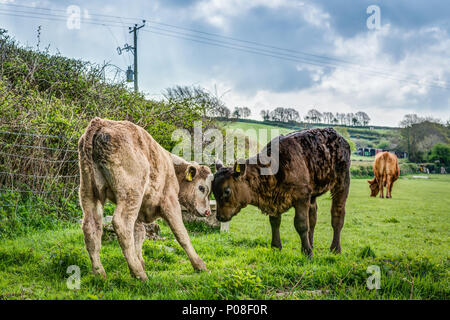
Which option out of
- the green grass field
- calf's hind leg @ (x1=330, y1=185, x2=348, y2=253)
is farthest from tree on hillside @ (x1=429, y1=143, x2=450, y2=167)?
calf's hind leg @ (x1=330, y1=185, x2=348, y2=253)

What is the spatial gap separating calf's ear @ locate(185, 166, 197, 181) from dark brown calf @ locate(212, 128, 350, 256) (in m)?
0.38

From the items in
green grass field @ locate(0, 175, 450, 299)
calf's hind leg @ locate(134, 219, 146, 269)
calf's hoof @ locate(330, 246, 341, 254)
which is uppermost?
calf's hind leg @ locate(134, 219, 146, 269)

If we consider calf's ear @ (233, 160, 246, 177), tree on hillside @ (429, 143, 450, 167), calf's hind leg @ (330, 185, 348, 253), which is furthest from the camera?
tree on hillside @ (429, 143, 450, 167)

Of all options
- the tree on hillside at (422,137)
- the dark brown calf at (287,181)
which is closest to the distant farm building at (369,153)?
the tree on hillside at (422,137)

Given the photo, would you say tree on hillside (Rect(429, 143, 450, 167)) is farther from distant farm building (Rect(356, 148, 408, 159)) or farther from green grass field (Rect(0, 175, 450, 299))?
green grass field (Rect(0, 175, 450, 299))

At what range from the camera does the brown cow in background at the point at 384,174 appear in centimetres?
2145

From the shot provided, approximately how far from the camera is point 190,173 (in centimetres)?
589

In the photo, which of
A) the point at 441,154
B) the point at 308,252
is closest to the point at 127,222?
the point at 308,252

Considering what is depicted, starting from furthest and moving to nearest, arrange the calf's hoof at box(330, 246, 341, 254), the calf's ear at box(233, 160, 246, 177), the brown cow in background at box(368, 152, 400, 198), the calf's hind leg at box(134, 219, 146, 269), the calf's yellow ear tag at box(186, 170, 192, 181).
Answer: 1. the brown cow in background at box(368, 152, 400, 198)
2. the calf's hoof at box(330, 246, 341, 254)
3. the calf's ear at box(233, 160, 246, 177)
4. the calf's yellow ear tag at box(186, 170, 192, 181)
5. the calf's hind leg at box(134, 219, 146, 269)

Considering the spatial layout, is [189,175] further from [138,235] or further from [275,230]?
[275,230]

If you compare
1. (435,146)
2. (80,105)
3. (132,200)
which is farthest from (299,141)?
(435,146)

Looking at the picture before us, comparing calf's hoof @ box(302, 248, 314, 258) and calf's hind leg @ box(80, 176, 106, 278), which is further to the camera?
calf's hoof @ box(302, 248, 314, 258)

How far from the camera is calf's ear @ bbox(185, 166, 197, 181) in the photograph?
19.1 ft

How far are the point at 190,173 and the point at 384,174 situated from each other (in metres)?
18.9
